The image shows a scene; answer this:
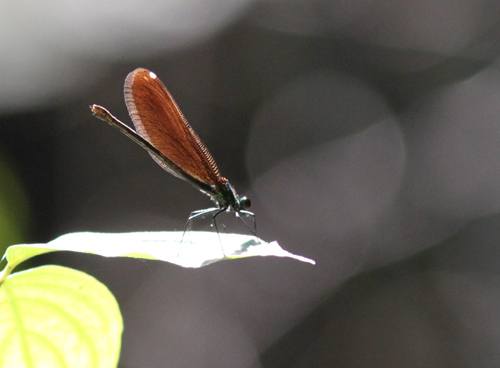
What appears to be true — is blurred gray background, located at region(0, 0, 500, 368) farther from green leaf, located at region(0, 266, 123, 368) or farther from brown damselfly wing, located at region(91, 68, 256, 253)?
green leaf, located at region(0, 266, 123, 368)

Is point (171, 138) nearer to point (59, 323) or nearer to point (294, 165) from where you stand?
point (59, 323)

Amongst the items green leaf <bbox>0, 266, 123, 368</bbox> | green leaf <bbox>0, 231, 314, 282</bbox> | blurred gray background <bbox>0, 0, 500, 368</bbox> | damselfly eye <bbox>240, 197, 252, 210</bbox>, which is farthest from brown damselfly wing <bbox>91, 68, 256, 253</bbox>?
blurred gray background <bbox>0, 0, 500, 368</bbox>

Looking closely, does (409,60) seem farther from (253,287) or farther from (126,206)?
(126,206)

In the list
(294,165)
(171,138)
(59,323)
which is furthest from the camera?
(294,165)

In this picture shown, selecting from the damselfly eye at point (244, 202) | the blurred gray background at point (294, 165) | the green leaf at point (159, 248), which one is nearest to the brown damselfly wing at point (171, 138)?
the damselfly eye at point (244, 202)

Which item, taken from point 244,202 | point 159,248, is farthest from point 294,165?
point 159,248
